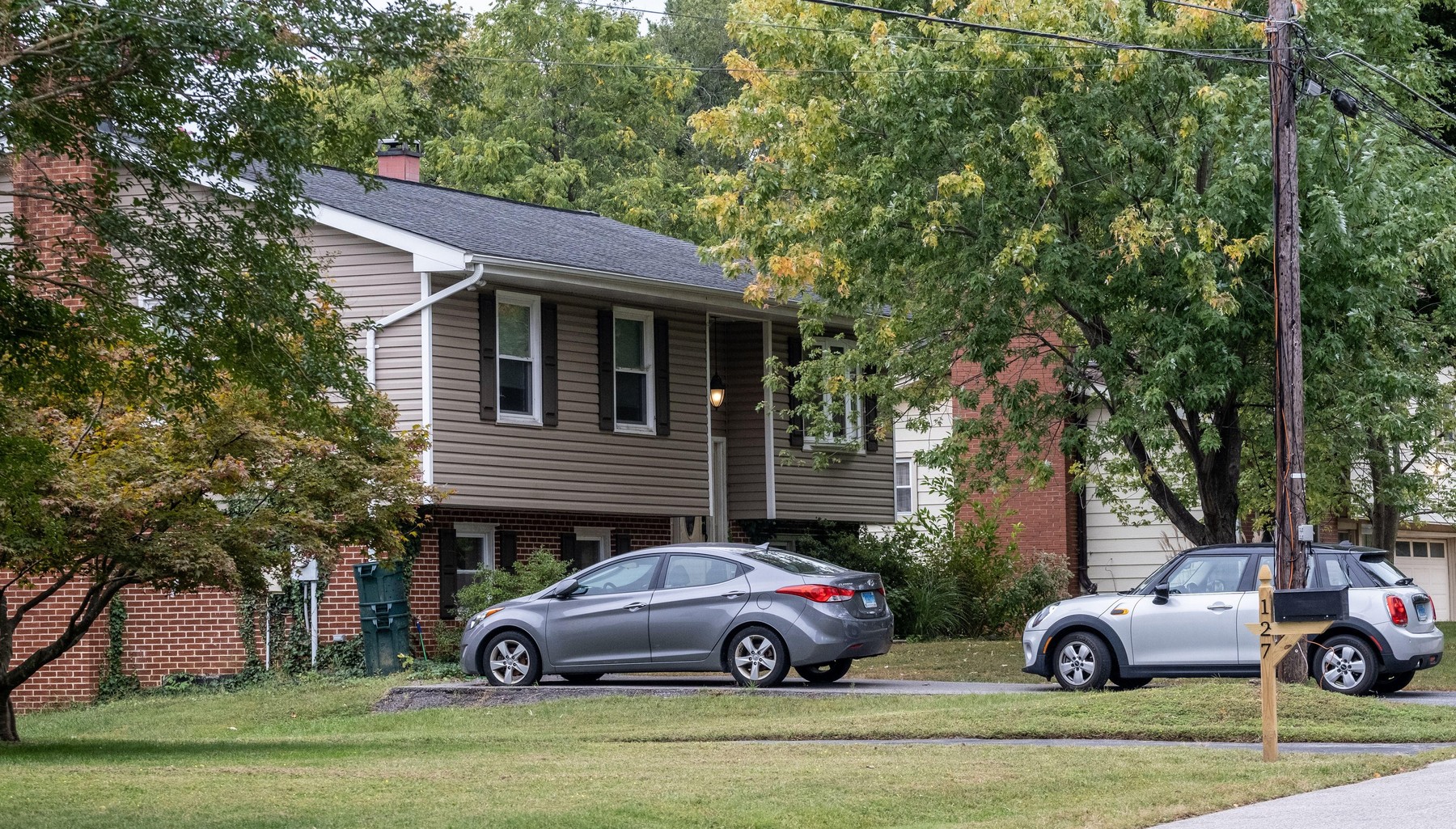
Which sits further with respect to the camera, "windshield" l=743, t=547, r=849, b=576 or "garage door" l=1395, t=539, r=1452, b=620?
"garage door" l=1395, t=539, r=1452, b=620

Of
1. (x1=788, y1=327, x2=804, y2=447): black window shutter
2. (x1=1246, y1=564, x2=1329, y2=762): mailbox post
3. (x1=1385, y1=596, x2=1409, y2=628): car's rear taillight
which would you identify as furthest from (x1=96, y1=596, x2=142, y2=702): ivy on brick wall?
(x1=1246, y1=564, x2=1329, y2=762): mailbox post

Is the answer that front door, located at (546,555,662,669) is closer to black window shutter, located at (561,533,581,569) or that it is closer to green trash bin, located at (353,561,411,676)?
green trash bin, located at (353,561,411,676)

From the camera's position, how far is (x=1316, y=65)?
2009 cm

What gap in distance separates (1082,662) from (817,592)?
2.70 m

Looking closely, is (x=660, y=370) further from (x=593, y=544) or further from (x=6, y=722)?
(x=6, y=722)

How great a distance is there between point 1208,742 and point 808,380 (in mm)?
11234

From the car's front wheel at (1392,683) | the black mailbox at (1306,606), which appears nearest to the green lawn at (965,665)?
the car's front wheel at (1392,683)

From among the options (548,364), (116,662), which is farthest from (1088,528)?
(116,662)

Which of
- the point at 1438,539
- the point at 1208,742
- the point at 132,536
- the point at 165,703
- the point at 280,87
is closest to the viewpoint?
the point at 280,87

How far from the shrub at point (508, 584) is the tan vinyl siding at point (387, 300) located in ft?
7.37

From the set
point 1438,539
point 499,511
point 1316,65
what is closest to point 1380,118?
point 1316,65

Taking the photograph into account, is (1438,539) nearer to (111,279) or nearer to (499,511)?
(499,511)

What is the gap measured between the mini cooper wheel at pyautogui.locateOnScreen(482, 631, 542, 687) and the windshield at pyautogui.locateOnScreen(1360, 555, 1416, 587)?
838 centimetres

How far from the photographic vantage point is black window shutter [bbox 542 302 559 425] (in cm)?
2489
